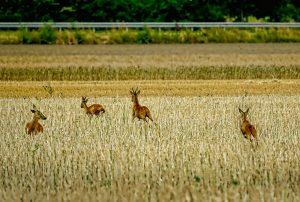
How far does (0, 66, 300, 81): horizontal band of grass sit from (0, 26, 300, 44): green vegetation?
9.17 meters

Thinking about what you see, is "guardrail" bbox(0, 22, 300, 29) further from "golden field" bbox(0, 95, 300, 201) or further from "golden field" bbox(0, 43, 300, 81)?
"golden field" bbox(0, 95, 300, 201)

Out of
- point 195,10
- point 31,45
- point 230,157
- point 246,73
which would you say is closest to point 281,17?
point 195,10

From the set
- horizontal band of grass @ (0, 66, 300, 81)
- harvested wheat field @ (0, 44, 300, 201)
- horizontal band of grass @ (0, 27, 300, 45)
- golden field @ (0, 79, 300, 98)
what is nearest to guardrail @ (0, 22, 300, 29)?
horizontal band of grass @ (0, 27, 300, 45)

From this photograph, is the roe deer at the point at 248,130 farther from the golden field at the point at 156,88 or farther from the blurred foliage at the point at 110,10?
the blurred foliage at the point at 110,10

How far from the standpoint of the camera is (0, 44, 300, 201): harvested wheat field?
7664mm

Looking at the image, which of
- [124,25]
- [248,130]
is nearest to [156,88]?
[248,130]

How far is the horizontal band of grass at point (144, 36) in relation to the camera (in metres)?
34.5

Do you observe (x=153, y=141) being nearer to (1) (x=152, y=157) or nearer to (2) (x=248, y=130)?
(1) (x=152, y=157)

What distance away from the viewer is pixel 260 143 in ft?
33.9

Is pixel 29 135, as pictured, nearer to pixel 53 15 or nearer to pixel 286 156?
pixel 286 156

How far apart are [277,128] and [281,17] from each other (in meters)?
34.5

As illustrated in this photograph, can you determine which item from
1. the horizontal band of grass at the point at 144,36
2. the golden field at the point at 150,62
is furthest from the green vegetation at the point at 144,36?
the golden field at the point at 150,62

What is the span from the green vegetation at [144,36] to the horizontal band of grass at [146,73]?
9.17 meters

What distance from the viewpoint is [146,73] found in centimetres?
2455
